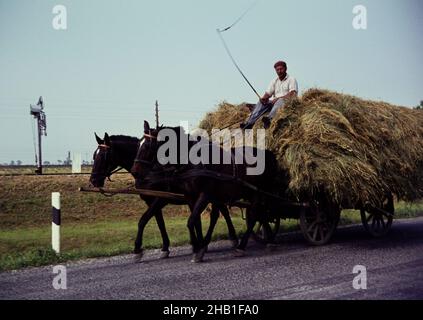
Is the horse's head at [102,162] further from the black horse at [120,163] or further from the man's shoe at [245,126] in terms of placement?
the man's shoe at [245,126]

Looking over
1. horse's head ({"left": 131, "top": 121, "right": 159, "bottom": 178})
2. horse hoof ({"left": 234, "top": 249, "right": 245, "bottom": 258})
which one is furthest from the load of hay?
horse's head ({"left": 131, "top": 121, "right": 159, "bottom": 178})

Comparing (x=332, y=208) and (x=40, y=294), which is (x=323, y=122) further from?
(x=40, y=294)

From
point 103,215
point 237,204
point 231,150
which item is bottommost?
point 103,215

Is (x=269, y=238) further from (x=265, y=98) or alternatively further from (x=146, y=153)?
(x=146, y=153)

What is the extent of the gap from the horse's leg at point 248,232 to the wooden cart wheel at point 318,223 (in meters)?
0.98

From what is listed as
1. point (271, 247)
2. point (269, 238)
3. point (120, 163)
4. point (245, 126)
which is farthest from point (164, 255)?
point (245, 126)

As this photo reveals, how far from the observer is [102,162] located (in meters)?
7.70

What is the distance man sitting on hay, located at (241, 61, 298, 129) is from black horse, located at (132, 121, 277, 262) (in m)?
0.86

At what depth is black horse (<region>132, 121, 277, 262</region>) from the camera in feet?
24.2

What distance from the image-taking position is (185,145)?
769 centimetres

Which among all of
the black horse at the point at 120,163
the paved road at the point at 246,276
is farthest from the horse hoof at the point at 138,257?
the paved road at the point at 246,276

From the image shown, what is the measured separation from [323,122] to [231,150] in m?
1.72

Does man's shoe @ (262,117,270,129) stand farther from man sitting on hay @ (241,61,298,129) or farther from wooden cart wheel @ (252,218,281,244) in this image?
wooden cart wheel @ (252,218,281,244)
